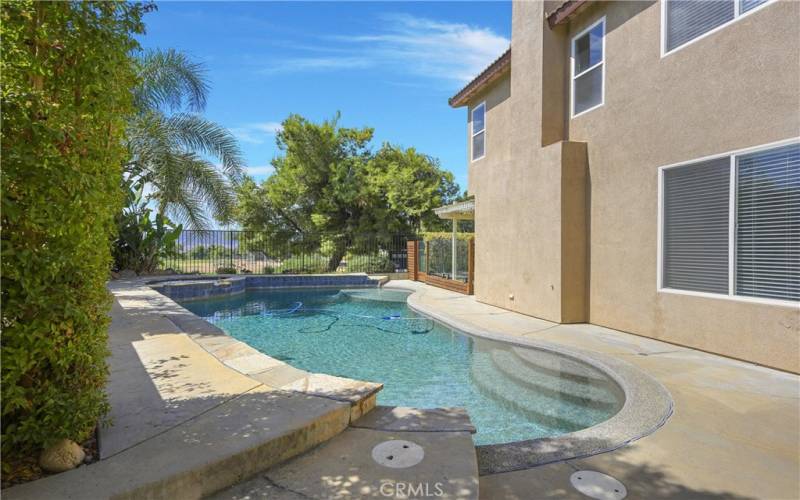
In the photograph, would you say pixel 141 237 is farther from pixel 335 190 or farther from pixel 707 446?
pixel 707 446

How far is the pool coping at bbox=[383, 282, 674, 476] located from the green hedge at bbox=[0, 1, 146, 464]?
10.4ft

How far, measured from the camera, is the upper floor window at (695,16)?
21.7ft

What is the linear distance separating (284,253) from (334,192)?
4851mm

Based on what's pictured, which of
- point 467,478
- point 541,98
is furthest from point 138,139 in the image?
point 467,478

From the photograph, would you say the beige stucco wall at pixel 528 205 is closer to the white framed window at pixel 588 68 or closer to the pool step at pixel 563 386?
the white framed window at pixel 588 68

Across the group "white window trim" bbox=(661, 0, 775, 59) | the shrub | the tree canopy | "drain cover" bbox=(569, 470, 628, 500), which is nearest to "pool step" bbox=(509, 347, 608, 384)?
"drain cover" bbox=(569, 470, 628, 500)

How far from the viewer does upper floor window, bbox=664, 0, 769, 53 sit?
6.61 m

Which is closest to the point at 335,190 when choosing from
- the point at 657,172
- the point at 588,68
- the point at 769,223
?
the point at 588,68

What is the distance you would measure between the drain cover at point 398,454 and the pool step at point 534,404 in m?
2.49

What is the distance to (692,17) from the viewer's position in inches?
289

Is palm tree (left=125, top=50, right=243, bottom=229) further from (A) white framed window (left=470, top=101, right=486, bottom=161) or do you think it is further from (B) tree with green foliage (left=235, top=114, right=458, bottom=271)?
(A) white framed window (left=470, top=101, right=486, bottom=161)

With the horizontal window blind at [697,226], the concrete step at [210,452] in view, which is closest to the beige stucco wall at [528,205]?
the horizontal window blind at [697,226]

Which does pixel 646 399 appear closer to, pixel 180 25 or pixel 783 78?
pixel 783 78

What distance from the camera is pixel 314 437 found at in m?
3.62
